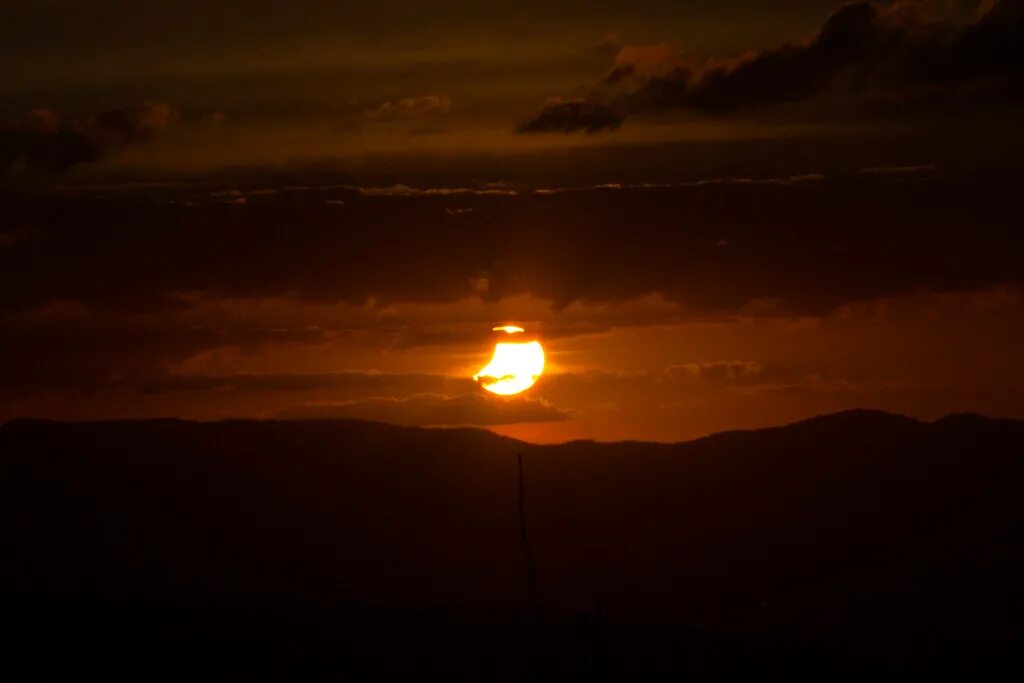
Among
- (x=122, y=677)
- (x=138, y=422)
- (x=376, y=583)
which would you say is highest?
(x=138, y=422)

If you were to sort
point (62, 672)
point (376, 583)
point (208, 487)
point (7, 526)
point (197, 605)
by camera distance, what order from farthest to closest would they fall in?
point (208, 487), point (7, 526), point (376, 583), point (197, 605), point (62, 672)

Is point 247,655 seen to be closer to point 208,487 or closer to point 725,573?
point 725,573

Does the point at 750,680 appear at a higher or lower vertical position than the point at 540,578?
lower

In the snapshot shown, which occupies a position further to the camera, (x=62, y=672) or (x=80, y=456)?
(x=80, y=456)

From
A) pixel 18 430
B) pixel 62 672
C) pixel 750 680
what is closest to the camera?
pixel 62 672

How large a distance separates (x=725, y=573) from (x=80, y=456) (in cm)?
4526

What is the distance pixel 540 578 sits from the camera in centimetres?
9850

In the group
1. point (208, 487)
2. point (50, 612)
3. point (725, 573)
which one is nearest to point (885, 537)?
point (725, 573)

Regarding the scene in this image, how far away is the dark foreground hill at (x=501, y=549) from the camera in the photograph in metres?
45.7

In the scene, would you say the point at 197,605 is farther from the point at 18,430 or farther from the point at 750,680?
the point at 18,430

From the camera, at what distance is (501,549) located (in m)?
109

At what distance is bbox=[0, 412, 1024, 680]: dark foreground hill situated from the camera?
150 ft

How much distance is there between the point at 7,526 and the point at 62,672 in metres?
63.3

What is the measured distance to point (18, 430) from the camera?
13212cm
